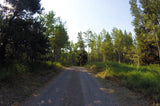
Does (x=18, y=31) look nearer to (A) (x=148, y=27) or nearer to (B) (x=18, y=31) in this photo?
(B) (x=18, y=31)

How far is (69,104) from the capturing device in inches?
177

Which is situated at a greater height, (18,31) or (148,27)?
(148,27)

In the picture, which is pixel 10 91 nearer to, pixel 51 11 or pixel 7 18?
pixel 7 18

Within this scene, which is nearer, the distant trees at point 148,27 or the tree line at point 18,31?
the tree line at point 18,31

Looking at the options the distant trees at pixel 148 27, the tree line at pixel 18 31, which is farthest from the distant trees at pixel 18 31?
the distant trees at pixel 148 27

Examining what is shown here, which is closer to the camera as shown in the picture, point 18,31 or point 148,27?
point 18,31

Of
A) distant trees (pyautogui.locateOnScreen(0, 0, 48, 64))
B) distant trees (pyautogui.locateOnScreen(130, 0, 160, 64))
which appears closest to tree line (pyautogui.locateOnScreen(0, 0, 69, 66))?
distant trees (pyautogui.locateOnScreen(0, 0, 48, 64))

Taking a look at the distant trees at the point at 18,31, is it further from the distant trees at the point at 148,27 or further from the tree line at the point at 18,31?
the distant trees at the point at 148,27

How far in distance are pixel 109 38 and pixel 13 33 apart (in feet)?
125

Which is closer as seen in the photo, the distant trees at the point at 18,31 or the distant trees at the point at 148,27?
the distant trees at the point at 18,31

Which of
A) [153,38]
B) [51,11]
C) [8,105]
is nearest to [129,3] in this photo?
[153,38]

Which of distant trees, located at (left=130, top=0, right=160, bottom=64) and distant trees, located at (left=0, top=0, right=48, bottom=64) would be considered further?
distant trees, located at (left=130, top=0, right=160, bottom=64)

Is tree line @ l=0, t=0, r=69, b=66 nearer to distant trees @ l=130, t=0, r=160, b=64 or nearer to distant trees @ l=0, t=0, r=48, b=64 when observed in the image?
distant trees @ l=0, t=0, r=48, b=64

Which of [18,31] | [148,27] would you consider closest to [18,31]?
[18,31]
